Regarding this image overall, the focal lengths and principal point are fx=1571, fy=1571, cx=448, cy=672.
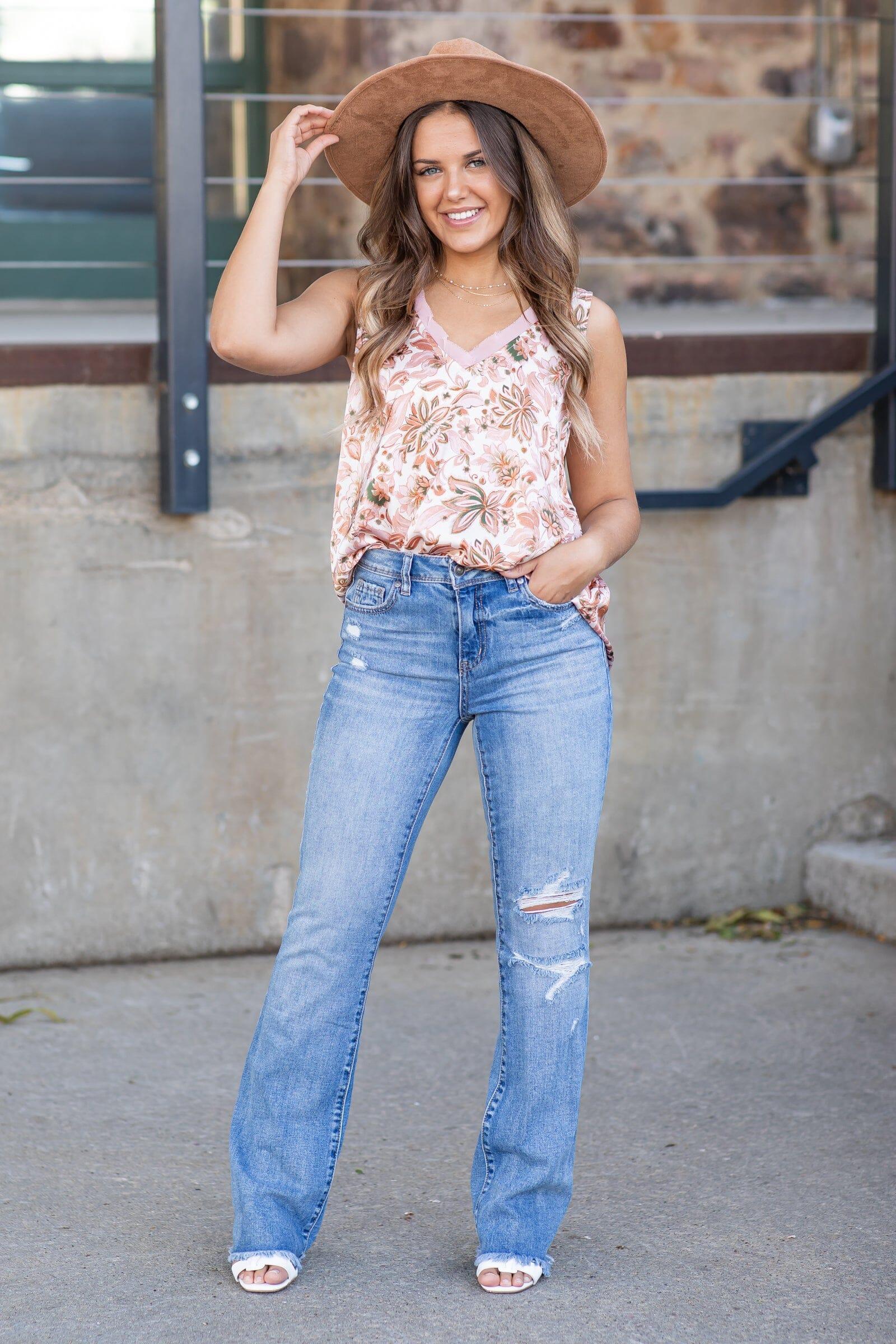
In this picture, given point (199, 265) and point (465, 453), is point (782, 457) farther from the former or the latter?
point (465, 453)

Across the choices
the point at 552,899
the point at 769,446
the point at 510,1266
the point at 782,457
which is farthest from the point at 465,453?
the point at 769,446

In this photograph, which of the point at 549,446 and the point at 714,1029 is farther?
the point at 714,1029

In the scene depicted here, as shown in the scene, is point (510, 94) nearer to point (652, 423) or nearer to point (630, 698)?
point (652, 423)

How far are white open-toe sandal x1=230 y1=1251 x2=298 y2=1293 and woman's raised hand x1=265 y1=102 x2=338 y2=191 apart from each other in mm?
1656

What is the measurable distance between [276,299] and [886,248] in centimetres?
255

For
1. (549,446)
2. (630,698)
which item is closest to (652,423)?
(630,698)

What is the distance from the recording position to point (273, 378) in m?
4.11

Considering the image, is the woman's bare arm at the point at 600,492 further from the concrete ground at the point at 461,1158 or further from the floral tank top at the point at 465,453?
the concrete ground at the point at 461,1158

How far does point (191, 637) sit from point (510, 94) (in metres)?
1.97

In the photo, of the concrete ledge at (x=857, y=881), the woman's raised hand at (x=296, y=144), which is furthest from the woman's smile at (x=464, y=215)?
the concrete ledge at (x=857, y=881)

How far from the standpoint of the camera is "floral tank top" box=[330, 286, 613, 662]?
2381mm

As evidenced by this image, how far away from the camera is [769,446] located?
4328 millimetres

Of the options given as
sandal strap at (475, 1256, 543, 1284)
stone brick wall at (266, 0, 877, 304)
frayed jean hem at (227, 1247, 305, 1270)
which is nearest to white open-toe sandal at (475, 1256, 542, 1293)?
sandal strap at (475, 1256, 543, 1284)

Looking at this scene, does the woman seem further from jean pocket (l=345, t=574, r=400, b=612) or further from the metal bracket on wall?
the metal bracket on wall
